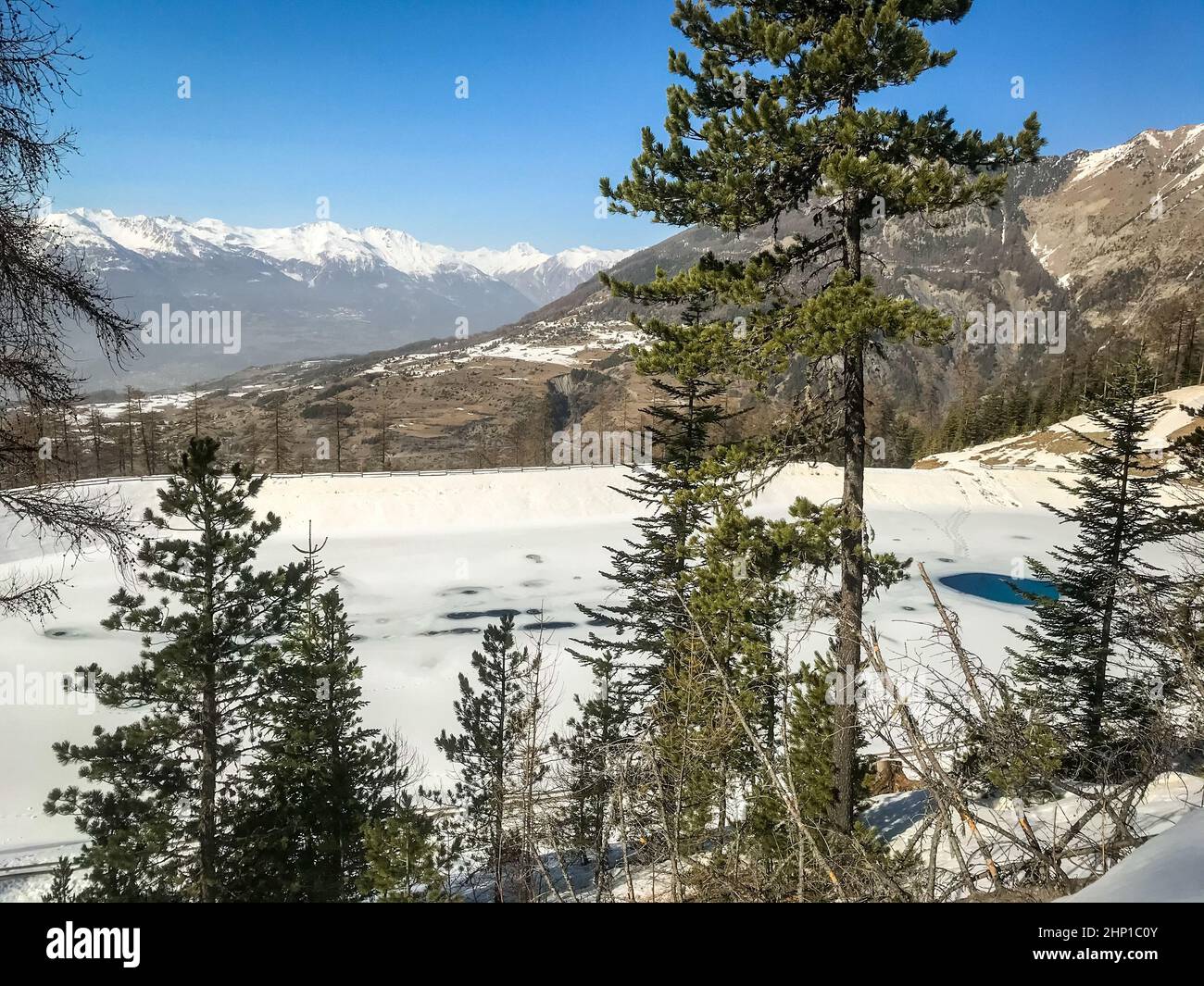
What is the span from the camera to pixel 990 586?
2872 centimetres

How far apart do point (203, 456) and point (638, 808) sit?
8.72m

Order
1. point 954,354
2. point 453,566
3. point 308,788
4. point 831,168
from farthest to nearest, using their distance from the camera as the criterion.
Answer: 1. point 954,354
2. point 453,566
3. point 308,788
4. point 831,168

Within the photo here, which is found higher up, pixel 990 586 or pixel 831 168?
pixel 831 168

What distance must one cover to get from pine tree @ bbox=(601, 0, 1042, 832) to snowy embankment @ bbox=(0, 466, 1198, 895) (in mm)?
6419

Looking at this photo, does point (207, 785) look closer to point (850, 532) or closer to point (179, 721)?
point (179, 721)

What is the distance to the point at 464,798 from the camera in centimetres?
1585

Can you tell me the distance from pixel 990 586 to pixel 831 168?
2897 cm

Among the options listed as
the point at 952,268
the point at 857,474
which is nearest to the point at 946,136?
the point at 857,474

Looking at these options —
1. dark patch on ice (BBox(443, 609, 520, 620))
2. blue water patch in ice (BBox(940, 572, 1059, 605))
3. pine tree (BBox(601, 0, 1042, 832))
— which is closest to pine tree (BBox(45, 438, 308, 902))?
pine tree (BBox(601, 0, 1042, 832))

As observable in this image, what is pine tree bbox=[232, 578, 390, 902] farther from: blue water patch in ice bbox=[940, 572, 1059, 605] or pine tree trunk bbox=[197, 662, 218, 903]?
blue water patch in ice bbox=[940, 572, 1059, 605]

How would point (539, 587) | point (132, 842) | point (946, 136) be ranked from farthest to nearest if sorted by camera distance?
point (539, 587) < point (132, 842) < point (946, 136)

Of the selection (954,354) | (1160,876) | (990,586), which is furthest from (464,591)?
(954,354)

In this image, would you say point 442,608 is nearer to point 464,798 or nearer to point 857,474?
point 464,798

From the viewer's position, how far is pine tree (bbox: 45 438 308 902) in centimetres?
863
